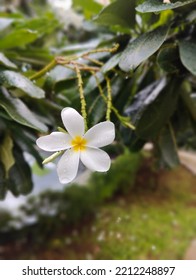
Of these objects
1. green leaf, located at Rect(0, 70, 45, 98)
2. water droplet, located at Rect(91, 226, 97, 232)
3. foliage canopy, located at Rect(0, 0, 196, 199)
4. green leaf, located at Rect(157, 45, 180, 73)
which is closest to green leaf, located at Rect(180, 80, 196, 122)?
foliage canopy, located at Rect(0, 0, 196, 199)

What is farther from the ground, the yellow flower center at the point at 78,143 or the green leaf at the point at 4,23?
the green leaf at the point at 4,23

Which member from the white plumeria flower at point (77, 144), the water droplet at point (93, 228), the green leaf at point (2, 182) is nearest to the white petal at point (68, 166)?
the white plumeria flower at point (77, 144)

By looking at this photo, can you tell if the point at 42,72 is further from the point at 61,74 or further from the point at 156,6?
the point at 156,6

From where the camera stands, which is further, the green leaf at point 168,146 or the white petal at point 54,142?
the green leaf at point 168,146

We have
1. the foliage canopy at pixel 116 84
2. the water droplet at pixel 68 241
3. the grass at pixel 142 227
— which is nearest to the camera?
the foliage canopy at pixel 116 84

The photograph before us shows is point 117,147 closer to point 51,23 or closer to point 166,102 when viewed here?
point 166,102

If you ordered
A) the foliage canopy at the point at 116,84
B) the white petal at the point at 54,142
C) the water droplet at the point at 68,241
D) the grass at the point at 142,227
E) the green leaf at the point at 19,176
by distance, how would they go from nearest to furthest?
the white petal at the point at 54,142 → the foliage canopy at the point at 116,84 → the green leaf at the point at 19,176 → the grass at the point at 142,227 → the water droplet at the point at 68,241

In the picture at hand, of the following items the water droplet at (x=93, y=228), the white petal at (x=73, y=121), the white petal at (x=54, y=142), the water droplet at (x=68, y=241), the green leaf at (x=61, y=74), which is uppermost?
the water droplet at (x=93, y=228)

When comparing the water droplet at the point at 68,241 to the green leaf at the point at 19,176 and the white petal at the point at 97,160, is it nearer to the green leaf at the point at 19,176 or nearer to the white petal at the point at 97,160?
the green leaf at the point at 19,176
